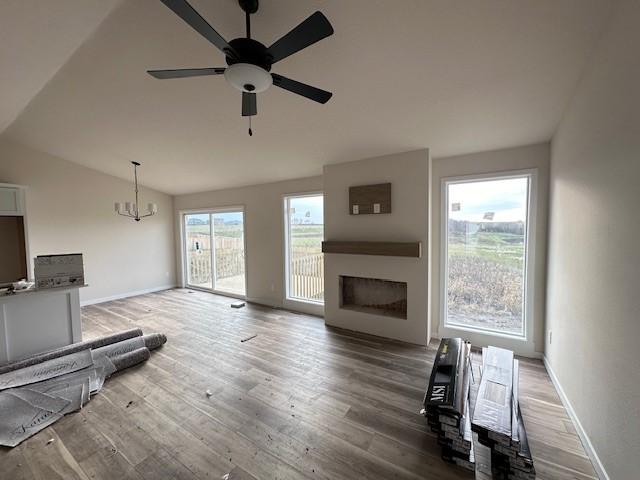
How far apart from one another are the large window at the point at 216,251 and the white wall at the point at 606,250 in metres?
5.10

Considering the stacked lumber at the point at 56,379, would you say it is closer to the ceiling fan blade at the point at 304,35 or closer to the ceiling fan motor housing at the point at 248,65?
the ceiling fan motor housing at the point at 248,65

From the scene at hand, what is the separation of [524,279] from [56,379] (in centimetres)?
502

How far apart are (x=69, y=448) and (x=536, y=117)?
462 cm

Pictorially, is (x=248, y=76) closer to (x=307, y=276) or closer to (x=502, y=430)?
(x=502, y=430)

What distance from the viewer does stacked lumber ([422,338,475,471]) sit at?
172 cm

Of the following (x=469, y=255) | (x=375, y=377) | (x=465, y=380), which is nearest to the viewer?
(x=465, y=380)

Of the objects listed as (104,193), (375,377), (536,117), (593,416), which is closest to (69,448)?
(375,377)

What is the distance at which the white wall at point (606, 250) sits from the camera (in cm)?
136

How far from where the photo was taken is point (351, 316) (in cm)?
392

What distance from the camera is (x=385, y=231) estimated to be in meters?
3.58

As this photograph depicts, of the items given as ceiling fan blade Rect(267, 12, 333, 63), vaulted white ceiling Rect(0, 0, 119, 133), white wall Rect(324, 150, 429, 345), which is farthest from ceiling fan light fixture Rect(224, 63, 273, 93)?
white wall Rect(324, 150, 429, 345)

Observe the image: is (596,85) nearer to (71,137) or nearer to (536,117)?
(536,117)

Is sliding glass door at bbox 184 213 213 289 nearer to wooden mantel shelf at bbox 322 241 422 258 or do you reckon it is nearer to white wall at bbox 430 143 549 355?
wooden mantel shelf at bbox 322 241 422 258

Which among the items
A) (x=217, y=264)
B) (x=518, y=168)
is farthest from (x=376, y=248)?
(x=217, y=264)
